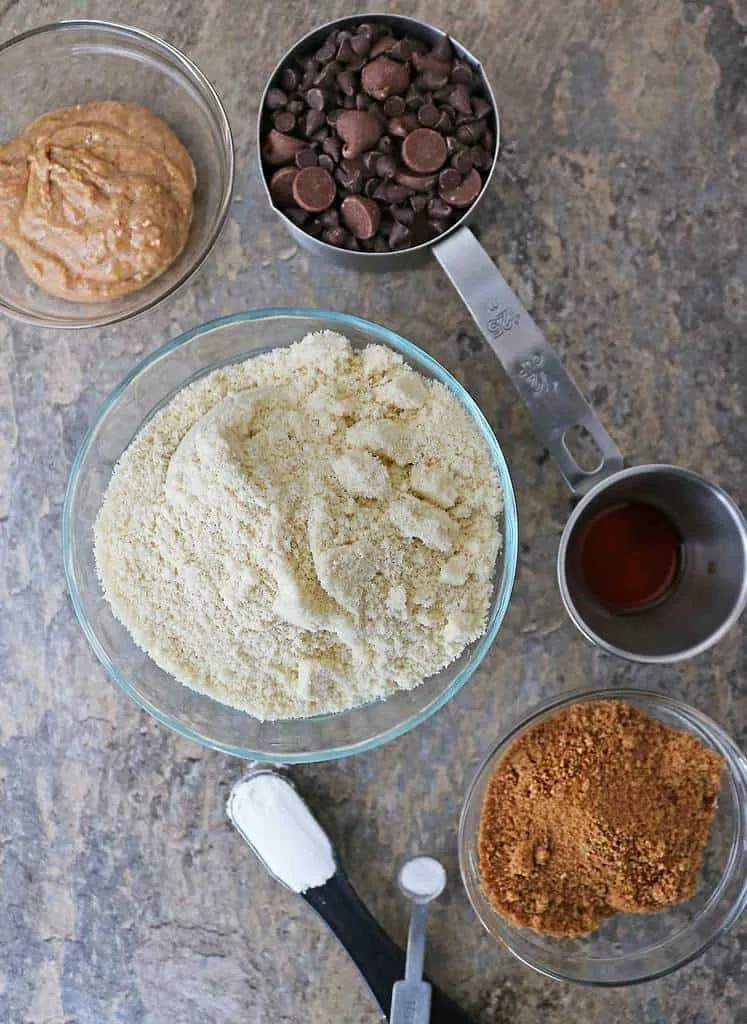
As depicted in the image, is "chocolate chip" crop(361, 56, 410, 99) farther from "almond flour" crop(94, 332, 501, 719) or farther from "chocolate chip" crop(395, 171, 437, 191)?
"almond flour" crop(94, 332, 501, 719)

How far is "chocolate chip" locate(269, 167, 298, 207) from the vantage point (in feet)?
4.35

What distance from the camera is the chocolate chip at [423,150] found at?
4.28ft

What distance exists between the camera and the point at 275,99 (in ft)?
4.41

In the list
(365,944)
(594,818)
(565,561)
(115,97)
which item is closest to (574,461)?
(565,561)

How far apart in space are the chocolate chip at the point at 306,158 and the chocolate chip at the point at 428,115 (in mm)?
175

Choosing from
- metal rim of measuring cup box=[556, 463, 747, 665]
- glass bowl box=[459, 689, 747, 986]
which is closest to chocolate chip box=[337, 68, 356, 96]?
metal rim of measuring cup box=[556, 463, 747, 665]

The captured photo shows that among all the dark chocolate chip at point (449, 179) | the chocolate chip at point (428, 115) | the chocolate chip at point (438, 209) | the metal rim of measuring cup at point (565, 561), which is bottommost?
the metal rim of measuring cup at point (565, 561)

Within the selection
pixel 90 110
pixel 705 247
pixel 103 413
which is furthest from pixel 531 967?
pixel 90 110

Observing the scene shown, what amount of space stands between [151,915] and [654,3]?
1847 millimetres

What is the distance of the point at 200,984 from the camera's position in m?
1.51

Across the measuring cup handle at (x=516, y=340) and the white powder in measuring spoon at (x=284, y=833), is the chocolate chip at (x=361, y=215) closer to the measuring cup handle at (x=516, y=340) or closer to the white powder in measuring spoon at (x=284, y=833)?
the measuring cup handle at (x=516, y=340)

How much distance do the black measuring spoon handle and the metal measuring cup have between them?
0.61 metres

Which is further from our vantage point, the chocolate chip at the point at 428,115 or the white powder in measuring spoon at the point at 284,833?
the white powder in measuring spoon at the point at 284,833

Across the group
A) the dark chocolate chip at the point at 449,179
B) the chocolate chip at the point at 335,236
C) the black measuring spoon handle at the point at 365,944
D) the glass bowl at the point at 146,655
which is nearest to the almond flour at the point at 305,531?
the glass bowl at the point at 146,655
